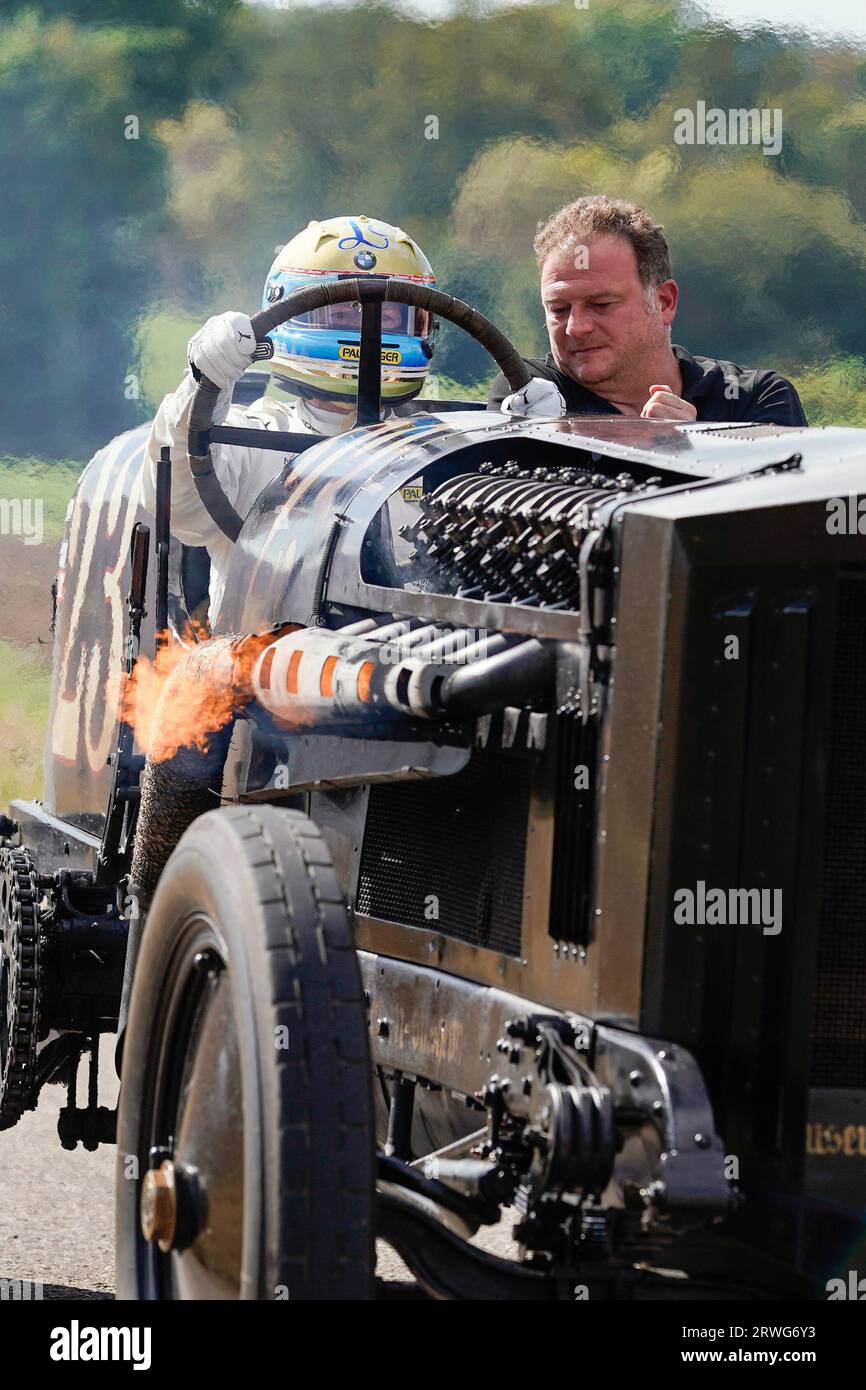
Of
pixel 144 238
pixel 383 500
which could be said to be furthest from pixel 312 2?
pixel 383 500

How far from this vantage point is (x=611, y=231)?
4.69 meters

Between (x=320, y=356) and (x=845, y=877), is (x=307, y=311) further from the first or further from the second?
(x=845, y=877)

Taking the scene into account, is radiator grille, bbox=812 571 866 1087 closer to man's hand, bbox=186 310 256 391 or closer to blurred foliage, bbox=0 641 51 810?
man's hand, bbox=186 310 256 391

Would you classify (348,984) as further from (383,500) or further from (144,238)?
(144,238)

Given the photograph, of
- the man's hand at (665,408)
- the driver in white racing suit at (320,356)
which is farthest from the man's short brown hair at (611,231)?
the driver in white racing suit at (320,356)

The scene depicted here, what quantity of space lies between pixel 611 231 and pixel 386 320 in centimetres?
106

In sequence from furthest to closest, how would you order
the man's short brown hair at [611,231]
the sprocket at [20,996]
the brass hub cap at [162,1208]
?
the man's short brown hair at [611,231], the sprocket at [20,996], the brass hub cap at [162,1208]

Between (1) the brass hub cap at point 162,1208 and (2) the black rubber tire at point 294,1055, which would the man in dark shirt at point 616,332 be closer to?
(2) the black rubber tire at point 294,1055

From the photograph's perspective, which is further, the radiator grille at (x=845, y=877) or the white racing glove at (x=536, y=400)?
the white racing glove at (x=536, y=400)

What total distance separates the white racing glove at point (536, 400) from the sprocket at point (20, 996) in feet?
4.96

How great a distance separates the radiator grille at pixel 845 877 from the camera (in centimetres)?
284

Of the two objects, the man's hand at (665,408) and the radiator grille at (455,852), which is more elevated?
the man's hand at (665,408)

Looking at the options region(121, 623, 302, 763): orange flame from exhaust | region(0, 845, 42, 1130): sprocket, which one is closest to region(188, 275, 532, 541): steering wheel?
region(121, 623, 302, 763): orange flame from exhaust

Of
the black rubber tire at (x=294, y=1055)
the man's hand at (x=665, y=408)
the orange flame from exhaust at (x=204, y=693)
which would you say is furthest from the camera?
the man's hand at (x=665, y=408)
